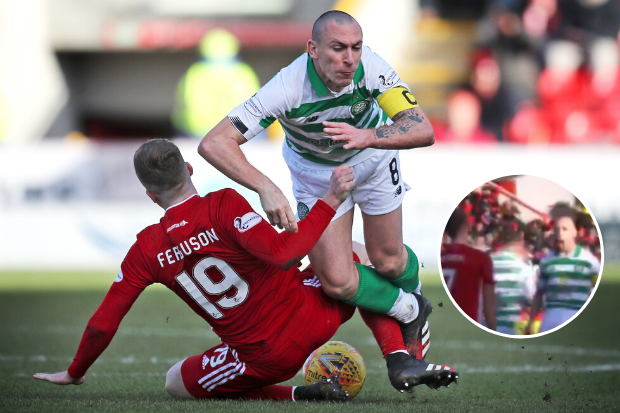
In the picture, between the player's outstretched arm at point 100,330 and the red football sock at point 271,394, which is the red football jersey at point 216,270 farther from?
the red football sock at point 271,394

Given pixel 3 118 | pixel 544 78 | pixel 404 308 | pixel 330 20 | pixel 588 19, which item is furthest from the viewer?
pixel 3 118

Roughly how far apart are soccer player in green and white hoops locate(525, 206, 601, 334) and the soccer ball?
113 cm

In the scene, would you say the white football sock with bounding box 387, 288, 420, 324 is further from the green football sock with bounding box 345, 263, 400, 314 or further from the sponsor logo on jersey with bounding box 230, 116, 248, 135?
the sponsor logo on jersey with bounding box 230, 116, 248, 135

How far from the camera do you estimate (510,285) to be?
536cm

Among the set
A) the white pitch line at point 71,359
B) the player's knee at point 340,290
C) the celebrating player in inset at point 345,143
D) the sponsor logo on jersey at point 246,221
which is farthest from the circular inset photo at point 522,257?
the white pitch line at point 71,359

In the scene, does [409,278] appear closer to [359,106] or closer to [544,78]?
[359,106]

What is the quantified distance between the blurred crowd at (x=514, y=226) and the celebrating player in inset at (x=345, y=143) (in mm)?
540

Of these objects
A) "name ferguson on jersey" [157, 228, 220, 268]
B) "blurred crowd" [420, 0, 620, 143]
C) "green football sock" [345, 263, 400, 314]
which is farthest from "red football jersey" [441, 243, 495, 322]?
"blurred crowd" [420, 0, 620, 143]

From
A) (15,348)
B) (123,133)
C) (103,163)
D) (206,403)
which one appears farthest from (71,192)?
(206,403)

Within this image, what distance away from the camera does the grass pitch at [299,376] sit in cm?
460

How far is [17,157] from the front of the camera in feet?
44.6

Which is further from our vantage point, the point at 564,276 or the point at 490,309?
the point at 490,309

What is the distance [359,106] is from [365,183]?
0.69 meters

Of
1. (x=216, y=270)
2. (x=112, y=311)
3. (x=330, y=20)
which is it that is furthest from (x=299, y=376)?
(x=330, y=20)
